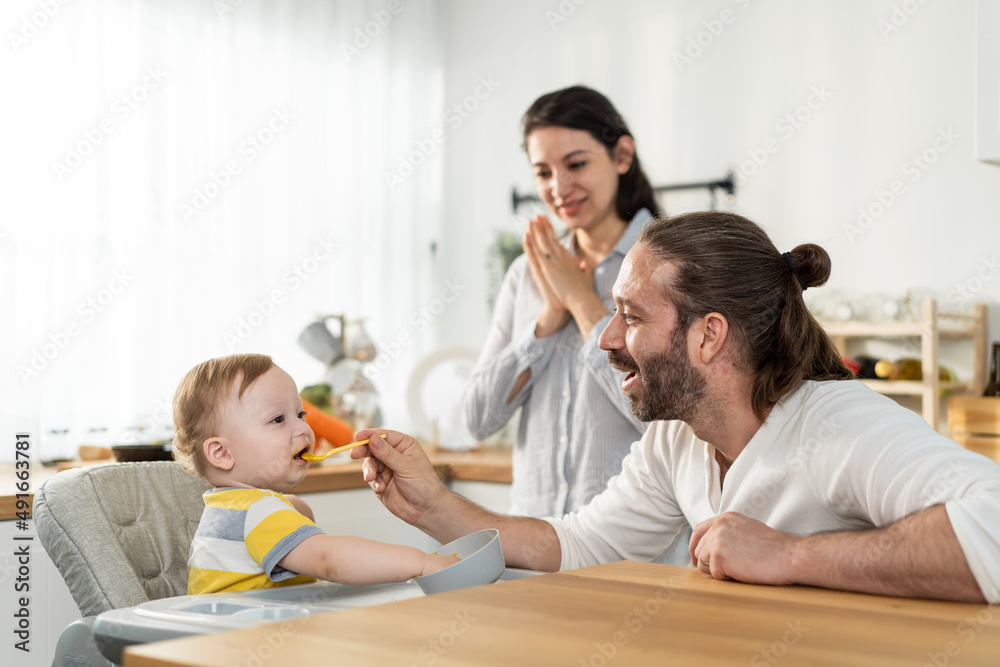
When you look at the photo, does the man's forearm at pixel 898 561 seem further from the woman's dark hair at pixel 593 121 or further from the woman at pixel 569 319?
the woman's dark hair at pixel 593 121

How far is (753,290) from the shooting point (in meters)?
1.33

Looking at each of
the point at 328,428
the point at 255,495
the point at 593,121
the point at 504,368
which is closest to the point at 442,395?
the point at 328,428

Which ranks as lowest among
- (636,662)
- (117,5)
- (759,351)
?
(636,662)

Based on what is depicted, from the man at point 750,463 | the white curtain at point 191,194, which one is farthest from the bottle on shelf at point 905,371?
the white curtain at point 191,194

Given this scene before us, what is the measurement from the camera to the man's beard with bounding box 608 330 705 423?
1.31 m

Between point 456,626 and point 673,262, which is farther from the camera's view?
point 673,262

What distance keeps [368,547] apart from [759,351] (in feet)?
2.00

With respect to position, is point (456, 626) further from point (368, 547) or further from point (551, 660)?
point (368, 547)

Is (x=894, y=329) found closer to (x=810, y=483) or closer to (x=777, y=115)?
(x=777, y=115)

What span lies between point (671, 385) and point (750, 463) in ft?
0.49

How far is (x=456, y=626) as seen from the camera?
85 cm

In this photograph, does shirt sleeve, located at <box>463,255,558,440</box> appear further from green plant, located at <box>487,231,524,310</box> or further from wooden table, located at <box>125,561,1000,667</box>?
green plant, located at <box>487,231,524,310</box>

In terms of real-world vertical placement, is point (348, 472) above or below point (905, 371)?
below

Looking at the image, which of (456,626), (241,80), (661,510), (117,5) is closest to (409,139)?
(241,80)
